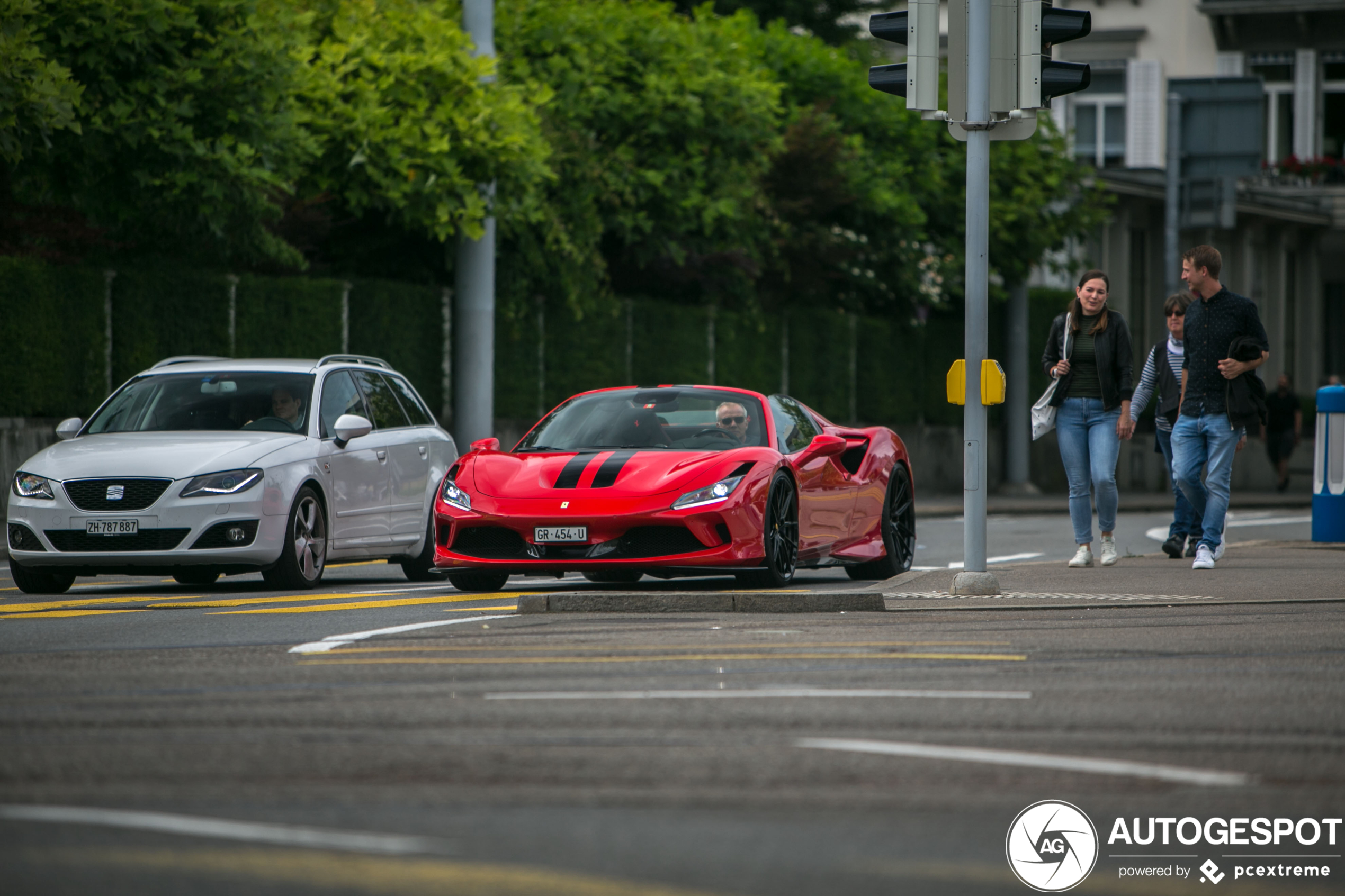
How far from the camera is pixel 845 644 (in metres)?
8.96

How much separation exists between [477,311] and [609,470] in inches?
470

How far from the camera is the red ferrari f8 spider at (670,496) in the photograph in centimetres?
1209

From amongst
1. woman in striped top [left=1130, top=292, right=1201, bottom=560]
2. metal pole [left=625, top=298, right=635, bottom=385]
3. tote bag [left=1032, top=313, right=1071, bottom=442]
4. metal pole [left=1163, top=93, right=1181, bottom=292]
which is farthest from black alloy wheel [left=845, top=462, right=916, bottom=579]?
metal pole [left=1163, top=93, right=1181, bottom=292]

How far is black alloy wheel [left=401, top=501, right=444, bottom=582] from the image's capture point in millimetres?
14695

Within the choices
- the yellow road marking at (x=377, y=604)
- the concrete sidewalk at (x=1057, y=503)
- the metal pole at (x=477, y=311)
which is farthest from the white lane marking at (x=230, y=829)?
the concrete sidewalk at (x=1057, y=503)

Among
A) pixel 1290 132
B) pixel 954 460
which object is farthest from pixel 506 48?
pixel 1290 132

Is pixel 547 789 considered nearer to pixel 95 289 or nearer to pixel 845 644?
pixel 845 644

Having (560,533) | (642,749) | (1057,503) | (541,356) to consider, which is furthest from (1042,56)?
(1057,503)

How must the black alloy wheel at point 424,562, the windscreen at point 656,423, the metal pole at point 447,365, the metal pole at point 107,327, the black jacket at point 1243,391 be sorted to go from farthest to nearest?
the metal pole at point 447,365
the metal pole at point 107,327
the black alloy wheel at point 424,562
the black jacket at point 1243,391
the windscreen at point 656,423

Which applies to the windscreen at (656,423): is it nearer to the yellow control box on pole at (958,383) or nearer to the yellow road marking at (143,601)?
the yellow road marking at (143,601)

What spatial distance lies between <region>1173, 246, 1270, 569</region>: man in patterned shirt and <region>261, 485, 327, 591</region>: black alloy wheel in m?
5.55

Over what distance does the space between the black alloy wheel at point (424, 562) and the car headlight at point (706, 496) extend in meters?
2.93

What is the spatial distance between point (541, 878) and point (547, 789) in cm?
102

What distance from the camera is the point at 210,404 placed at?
45.3 ft
